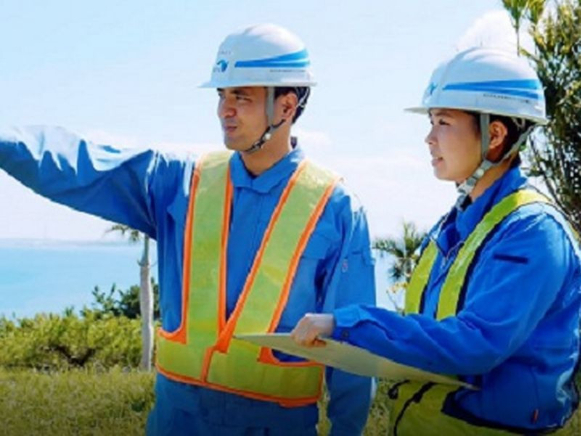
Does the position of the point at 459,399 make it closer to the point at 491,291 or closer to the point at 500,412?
the point at 500,412

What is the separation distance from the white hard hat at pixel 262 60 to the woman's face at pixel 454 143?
0.81 metres

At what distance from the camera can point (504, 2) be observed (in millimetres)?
11742

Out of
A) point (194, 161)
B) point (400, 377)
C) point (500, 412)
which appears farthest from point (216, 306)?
point (500, 412)

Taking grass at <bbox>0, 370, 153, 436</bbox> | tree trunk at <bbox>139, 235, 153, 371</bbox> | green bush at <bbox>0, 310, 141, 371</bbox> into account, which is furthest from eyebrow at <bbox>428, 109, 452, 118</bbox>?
tree trunk at <bbox>139, 235, 153, 371</bbox>

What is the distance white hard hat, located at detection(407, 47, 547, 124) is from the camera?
3139 mm

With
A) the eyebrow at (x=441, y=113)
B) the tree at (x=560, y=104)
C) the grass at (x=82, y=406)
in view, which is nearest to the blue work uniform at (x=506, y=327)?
the eyebrow at (x=441, y=113)

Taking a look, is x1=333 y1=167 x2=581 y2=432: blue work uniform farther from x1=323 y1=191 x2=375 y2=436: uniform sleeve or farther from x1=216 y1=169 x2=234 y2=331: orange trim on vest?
x1=216 y1=169 x2=234 y2=331: orange trim on vest

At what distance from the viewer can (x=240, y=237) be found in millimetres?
3879

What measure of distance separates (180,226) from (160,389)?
1.81 ft

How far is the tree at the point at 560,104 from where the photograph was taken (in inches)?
471

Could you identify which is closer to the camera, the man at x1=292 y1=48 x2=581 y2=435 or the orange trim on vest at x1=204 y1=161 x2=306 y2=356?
the man at x1=292 y1=48 x2=581 y2=435

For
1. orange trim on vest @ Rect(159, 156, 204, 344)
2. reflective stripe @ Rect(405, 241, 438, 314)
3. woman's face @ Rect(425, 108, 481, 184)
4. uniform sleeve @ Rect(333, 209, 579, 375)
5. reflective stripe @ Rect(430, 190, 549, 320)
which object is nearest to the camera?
uniform sleeve @ Rect(333, 209, 579, 375)

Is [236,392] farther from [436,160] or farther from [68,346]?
[68,346]

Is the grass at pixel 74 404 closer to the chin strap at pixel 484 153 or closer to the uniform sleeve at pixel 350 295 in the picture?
the uniform sleeve at pixel 350 295
